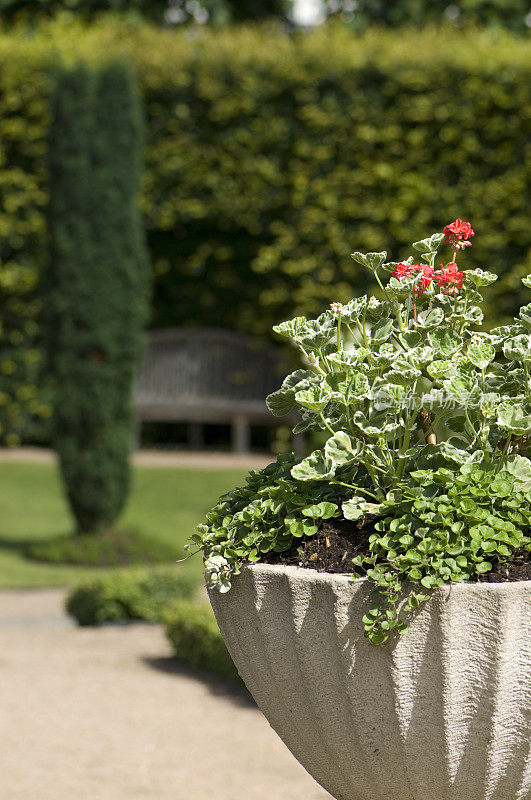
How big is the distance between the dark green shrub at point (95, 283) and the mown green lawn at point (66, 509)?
0.71 meters

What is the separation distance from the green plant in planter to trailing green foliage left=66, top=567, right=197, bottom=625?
12.5ft

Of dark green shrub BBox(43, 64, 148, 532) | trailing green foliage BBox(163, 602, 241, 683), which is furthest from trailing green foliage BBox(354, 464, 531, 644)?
dark green shrub BBox(43, 64, 148, 532)

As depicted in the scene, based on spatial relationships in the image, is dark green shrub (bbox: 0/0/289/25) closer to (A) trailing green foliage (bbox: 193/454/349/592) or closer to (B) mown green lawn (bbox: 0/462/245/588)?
(B) mown green lawn (bbox: 0/462/245/588)

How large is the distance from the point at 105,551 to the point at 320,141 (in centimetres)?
532

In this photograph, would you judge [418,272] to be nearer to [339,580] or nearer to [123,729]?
[339,580]

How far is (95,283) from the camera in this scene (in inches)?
335

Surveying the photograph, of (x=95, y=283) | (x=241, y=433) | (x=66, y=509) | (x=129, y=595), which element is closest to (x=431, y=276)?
(x=129, y=595)

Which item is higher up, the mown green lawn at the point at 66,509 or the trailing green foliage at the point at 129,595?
the trailing green foliage at the point at 129,595

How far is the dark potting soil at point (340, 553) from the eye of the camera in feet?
6.80

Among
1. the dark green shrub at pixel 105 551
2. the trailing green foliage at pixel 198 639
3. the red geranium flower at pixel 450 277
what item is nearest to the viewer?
the red geranium flower at pixel 450 277

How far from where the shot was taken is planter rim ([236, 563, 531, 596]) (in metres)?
1.97

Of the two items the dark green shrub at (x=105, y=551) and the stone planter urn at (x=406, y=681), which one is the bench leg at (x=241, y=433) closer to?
the dark green shrub at (x=105, y=551)

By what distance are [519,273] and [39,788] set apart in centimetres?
813

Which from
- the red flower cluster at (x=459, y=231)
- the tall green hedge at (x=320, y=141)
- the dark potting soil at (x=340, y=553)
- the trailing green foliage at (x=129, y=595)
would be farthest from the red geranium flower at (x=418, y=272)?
the tall green hedge at (x=320, y=141)
